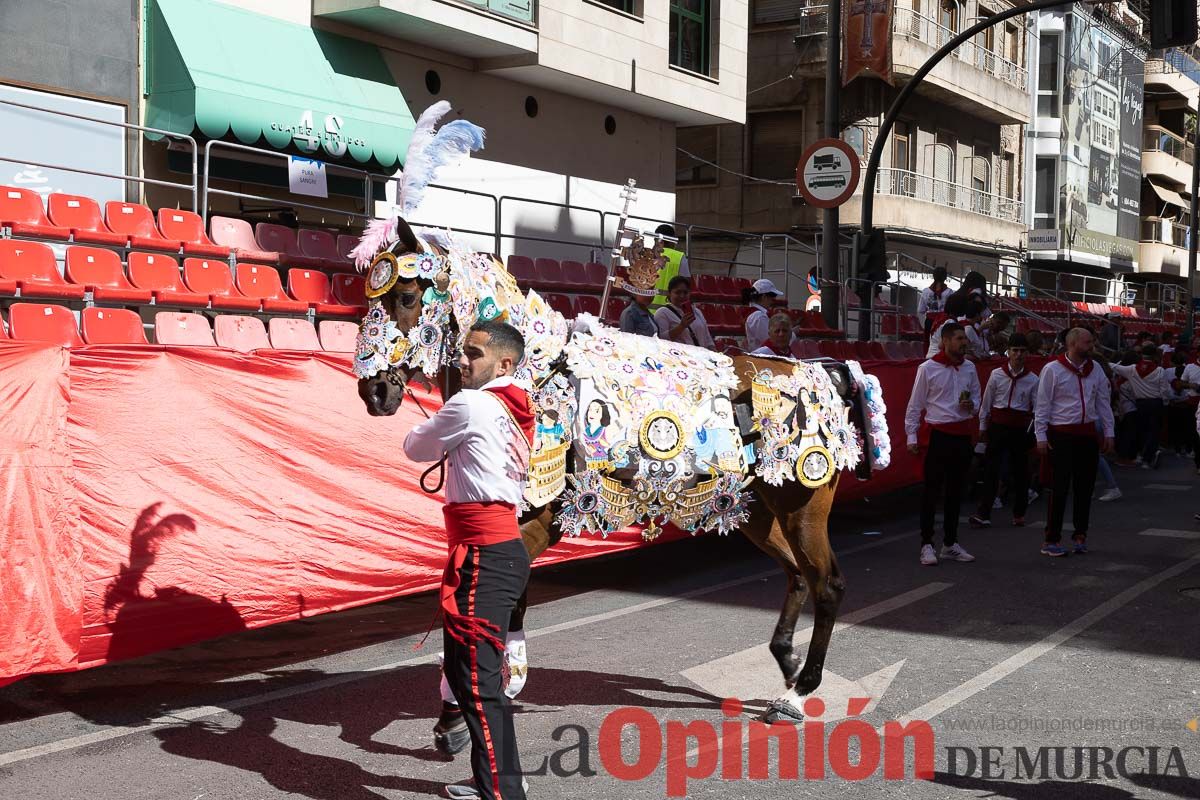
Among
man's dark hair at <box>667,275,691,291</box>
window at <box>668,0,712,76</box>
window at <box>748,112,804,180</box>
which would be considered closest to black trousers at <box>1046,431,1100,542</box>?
man's dark hair at <box>667,275,691,291</box>

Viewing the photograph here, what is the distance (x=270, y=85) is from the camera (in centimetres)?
1655

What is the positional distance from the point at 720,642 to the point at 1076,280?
1819 inches

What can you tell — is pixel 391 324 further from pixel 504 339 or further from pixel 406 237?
pixel 504 339

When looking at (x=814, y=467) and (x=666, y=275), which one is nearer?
(x=814, y=467)

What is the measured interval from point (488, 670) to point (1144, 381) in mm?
18517

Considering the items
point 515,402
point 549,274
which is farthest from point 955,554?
point 549,274

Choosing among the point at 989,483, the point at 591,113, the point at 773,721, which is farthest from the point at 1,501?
the point at 591,113

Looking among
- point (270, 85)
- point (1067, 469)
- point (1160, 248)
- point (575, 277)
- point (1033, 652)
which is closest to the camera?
point (1033, 652)

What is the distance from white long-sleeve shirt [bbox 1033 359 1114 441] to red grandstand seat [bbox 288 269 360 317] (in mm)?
7444

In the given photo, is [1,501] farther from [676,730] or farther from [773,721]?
[773,721]

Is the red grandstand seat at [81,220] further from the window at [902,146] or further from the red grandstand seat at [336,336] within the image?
the window at [902,146]

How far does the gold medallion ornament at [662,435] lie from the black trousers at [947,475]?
219 inches

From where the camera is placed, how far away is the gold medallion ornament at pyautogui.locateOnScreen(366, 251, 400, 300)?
5535 millimetres

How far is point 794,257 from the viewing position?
3569 cm
